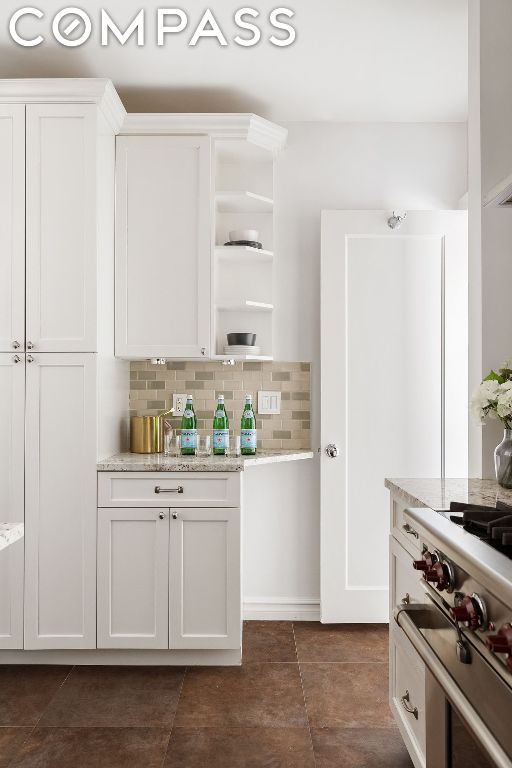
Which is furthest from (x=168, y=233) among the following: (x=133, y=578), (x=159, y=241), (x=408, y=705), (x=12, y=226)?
(x=408, y=705)

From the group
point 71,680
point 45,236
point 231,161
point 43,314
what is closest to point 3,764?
point 71,680

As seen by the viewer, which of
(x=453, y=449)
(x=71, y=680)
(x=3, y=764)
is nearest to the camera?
(x=3, y=764)

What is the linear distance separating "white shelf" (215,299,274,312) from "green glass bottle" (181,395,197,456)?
51 cm

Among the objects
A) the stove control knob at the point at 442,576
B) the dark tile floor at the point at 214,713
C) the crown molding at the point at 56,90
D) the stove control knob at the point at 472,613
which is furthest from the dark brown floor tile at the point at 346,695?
the crown molding at the point at 56,90

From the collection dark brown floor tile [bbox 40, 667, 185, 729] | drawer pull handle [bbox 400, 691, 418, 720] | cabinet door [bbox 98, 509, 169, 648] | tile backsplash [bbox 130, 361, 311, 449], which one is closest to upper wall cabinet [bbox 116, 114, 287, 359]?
tile backsplash [bbox 130, 361, 311, 449]

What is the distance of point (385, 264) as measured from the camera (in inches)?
133

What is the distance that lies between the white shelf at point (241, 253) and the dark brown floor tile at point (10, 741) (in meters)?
2.23

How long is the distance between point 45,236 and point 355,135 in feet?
5.90

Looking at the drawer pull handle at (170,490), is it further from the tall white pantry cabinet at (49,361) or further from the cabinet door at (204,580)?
the tall white pantry cabinet at (49,361)

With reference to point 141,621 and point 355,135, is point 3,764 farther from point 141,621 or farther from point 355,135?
point 355,135

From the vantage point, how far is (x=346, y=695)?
8.51 ft

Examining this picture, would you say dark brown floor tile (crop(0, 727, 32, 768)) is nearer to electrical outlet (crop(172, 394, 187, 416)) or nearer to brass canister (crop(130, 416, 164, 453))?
brass canister (crop(130, 416, 164, 453))

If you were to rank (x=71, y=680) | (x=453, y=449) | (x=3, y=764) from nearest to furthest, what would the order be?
(x=3, y=764) → (x=71, y=680) → (x=453, y=449)

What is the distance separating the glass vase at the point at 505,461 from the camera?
6.49ft
